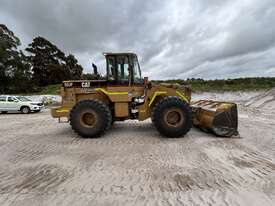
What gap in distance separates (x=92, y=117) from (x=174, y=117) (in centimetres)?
252

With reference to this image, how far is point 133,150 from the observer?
18.9 ft

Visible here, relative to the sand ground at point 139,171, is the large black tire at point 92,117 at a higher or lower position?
higher

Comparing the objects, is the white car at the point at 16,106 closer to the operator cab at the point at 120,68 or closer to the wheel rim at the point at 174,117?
the operator cab at the point at 120,68

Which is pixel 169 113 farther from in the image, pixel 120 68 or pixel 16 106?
pixel 16 106

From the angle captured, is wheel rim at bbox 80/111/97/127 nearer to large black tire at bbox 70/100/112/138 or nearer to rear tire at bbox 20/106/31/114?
large black tire at bbox 70/100/112/138

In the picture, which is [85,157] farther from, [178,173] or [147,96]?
[147,96]

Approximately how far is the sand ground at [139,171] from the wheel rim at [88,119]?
55 centimetres

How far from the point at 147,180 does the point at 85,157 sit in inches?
74.9

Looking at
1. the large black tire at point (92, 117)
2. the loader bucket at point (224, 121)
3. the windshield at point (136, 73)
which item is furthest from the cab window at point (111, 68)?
the loader bucket at point (224, 121)

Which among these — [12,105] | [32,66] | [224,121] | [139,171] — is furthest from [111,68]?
[32,66]

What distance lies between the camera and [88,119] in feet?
24.0

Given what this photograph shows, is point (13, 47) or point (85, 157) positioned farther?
point (13, 47)

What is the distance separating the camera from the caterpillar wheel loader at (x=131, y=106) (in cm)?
692

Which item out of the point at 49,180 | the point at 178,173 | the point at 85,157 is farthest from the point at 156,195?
the point at 85,157
